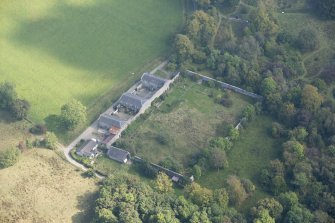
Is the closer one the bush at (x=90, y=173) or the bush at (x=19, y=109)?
the bush at (x=90, y=173)

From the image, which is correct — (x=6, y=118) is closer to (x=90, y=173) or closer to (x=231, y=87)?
(x=90, y=173)

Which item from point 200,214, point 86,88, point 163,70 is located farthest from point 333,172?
point 86,88

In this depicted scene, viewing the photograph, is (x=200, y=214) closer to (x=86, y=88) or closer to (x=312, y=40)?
(x=86, y=88)

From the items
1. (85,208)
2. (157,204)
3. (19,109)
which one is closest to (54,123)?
(19,109)

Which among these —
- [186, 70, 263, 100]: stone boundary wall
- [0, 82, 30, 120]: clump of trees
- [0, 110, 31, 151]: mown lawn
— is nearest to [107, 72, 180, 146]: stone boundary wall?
[186, 70, 263, 100]: stone boundary wall

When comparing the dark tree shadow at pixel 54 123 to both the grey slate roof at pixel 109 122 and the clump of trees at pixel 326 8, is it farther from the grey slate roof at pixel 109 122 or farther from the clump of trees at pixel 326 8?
the clump of trees at pixel 326 8

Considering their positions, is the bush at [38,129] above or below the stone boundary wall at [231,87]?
below

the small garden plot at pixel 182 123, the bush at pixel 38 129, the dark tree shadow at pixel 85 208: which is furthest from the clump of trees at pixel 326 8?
the dark tree shadow at pixel 85 208
